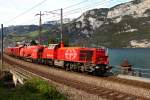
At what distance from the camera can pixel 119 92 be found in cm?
2762

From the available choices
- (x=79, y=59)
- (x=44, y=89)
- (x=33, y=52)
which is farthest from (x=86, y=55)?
(x=33, y=52)

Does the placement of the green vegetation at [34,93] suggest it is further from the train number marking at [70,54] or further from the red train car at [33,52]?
the red train car at [33,52]

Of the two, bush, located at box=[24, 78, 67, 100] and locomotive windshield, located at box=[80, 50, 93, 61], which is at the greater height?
locomotive windshield, located at box=[80, 50, 93, 61]

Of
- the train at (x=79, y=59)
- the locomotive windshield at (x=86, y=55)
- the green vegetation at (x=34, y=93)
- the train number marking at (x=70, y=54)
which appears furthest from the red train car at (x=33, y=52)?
the green vegetation at (x=34, y=93)

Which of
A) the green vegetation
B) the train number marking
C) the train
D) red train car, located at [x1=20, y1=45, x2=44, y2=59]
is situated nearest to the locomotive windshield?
the train

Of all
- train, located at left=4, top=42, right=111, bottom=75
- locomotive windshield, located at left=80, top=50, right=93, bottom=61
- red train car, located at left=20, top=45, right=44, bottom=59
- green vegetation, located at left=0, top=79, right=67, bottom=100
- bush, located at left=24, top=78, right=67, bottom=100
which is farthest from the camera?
red train car, located at left=20, top=45, right=44, bottom=59

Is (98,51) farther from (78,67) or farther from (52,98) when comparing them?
(52,98)

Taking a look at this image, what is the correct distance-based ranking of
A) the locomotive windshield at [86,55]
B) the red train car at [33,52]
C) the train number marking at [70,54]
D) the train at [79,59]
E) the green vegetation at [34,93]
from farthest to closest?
1. the red train car at [33,52]
2. the train number marking at [70,54]
3. the locomotive windshield at [86,55]
4. the train at [79,59]
5. the green vegetation at [34,93]

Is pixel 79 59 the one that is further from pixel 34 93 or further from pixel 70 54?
pixel 34 93

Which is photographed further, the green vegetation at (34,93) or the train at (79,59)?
the train at (79,59)

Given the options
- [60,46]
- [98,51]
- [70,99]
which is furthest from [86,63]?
[70,99]

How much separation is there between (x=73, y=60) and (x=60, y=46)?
9536mm

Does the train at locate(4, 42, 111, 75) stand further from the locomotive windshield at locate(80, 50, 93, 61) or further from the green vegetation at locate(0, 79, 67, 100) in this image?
the green vegetation at locate(0, 79, 67, 100)

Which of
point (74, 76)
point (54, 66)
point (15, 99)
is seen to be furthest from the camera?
point (54, 66)
